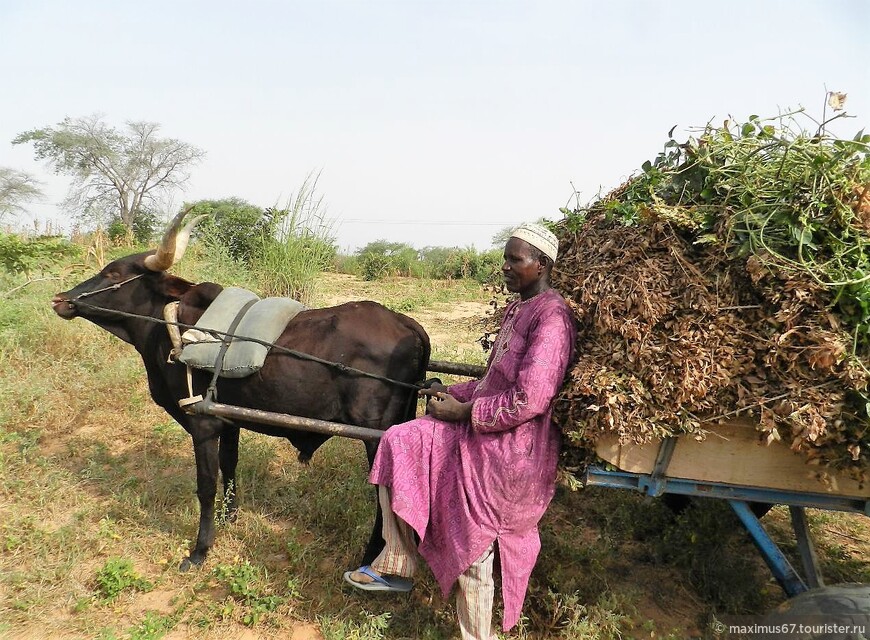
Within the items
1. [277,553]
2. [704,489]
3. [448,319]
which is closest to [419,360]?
[277,553]

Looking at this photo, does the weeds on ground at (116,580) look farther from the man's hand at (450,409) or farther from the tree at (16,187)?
the tree at (16,187)

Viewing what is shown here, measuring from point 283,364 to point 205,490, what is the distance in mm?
1055

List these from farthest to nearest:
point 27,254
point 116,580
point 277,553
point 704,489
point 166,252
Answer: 1. point 27,254
2. point 277,553
3. point 166,252
4. point 116,580
5. point 704,489

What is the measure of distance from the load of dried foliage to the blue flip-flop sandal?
4.03ft

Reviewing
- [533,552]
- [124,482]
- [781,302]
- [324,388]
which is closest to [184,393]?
[324,388]

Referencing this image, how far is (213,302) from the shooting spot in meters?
3.68

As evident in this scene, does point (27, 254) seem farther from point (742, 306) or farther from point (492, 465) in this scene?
point (742, 306)

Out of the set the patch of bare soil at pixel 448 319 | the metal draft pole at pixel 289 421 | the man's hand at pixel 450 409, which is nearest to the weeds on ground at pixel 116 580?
the metal draft pole at pixel 289 421

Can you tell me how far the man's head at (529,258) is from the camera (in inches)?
103

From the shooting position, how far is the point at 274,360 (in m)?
3.45

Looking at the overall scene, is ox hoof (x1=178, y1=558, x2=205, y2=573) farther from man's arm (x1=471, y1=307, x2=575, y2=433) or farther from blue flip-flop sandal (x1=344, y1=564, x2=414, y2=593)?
man's arm (x1=471, y1=307, x2=575, y2=433)

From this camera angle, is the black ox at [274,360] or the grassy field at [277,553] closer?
the grassy field at [277,553]

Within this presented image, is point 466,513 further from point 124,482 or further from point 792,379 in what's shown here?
point 124,482

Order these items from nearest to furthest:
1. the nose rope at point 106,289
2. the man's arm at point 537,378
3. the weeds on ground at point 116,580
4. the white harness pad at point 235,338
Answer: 1. the man's arm at point 537,378
2. the weeds on ground at point 116,580
3. the white harness pad at point 235,338
4. the nose rope at point 106,289
